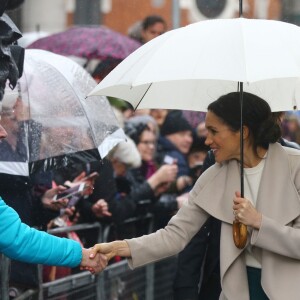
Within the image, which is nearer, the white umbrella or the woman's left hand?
the white umbrella

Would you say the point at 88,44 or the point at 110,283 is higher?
the point at 88,44

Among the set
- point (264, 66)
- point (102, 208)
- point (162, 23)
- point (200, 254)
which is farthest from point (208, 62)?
point (162, 23)

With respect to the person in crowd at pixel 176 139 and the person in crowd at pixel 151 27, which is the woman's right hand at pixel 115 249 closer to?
the person in crowd at pixel 176 139

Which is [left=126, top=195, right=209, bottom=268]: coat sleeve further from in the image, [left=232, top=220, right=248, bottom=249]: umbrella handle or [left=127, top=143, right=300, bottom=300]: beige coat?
[left=232, top=220, right=248, bottom=249]: umbrella handle

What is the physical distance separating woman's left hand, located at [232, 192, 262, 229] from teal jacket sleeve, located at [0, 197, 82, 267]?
82 cm

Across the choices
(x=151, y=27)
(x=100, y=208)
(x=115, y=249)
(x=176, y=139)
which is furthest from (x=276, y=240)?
(x=151, y=27)

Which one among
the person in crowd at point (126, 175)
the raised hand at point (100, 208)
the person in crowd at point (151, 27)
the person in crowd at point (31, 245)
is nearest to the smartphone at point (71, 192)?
the raised hand at point (100, 208)

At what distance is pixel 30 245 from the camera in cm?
512

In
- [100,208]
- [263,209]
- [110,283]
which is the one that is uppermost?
[263,209]

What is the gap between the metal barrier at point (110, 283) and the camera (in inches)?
277

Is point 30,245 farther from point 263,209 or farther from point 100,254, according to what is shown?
point 263,209

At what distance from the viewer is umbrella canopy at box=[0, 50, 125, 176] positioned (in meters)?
6.35

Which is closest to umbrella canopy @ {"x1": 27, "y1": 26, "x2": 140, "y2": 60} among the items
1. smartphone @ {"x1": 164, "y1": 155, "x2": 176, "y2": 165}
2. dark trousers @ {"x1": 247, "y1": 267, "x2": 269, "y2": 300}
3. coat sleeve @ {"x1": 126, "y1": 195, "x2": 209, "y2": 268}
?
smartphone @ {"x1": 164, "y1": 155, "x2": 176, "y2": 165}

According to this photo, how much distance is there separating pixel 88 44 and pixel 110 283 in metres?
3.20
